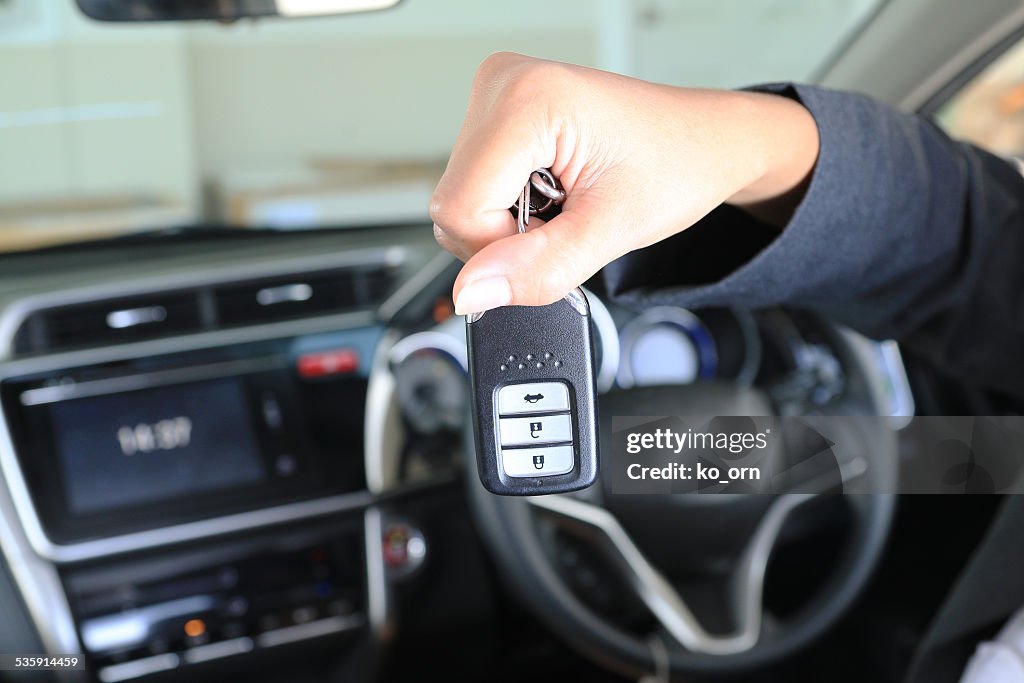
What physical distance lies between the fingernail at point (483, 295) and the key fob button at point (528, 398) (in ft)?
0.17

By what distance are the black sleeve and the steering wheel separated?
10.7 inches

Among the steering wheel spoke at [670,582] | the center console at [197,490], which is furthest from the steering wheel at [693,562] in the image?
the center console at [197,490]

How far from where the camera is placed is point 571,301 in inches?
17.5

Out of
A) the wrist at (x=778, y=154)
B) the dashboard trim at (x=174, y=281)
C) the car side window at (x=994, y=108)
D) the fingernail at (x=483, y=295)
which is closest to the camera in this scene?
the fingernail at (x=483, y=295)

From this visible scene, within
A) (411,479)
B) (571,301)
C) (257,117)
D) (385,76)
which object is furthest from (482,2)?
→ (571,301)

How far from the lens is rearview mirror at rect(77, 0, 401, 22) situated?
862 mm

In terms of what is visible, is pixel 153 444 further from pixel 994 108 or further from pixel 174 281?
pixel 994 108

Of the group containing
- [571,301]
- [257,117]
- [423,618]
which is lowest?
[423,618]

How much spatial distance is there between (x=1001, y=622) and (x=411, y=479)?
0.69m

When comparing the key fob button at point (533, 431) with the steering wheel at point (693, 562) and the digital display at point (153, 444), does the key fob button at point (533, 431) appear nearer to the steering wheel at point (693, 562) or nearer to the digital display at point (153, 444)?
the steering wheel at point (693, 562)

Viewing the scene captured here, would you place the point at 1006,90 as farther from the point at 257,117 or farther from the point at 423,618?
the point at 423,618

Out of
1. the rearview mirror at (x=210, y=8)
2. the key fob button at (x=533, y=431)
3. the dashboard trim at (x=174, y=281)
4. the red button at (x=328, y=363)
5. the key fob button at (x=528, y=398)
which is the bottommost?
the red button at (x=328, y=363)

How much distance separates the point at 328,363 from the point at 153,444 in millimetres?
212

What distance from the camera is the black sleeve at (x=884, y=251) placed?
0.61 m
